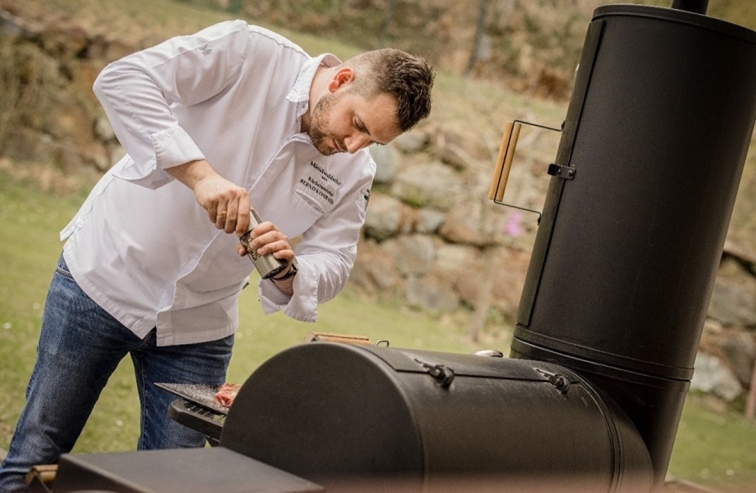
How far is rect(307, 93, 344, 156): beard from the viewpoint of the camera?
6.25 ft

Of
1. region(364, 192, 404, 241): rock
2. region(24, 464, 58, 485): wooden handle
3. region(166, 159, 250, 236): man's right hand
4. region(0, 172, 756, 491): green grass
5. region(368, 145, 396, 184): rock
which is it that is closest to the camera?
region(24, 464, 58, 485): wooden handle

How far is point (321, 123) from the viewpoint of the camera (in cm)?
192

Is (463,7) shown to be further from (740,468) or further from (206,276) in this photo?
(206,276)

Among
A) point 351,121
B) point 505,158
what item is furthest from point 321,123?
point 505,158

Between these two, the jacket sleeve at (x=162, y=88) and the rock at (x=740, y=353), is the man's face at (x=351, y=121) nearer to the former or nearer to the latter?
the jacket sleeve at (x=162, y=88)

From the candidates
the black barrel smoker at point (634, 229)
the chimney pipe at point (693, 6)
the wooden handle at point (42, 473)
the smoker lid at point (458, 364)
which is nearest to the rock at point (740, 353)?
the black barrel smoker at point (634, 229)

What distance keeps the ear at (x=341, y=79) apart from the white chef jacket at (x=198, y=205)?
0.07 metres

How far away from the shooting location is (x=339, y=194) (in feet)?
6.82

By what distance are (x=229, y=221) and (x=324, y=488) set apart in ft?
1.74

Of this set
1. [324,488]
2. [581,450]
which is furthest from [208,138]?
[581,450]

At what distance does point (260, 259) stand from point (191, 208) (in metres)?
0.31

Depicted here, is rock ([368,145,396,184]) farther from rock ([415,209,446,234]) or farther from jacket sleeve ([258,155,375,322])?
jacket sleeve ([258,155,375,322])

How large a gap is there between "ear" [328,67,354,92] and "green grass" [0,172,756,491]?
227cm

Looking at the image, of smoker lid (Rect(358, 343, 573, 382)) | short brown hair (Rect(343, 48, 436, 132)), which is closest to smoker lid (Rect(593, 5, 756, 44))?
short brown hair (Rect(343, 48, 436, 132))
